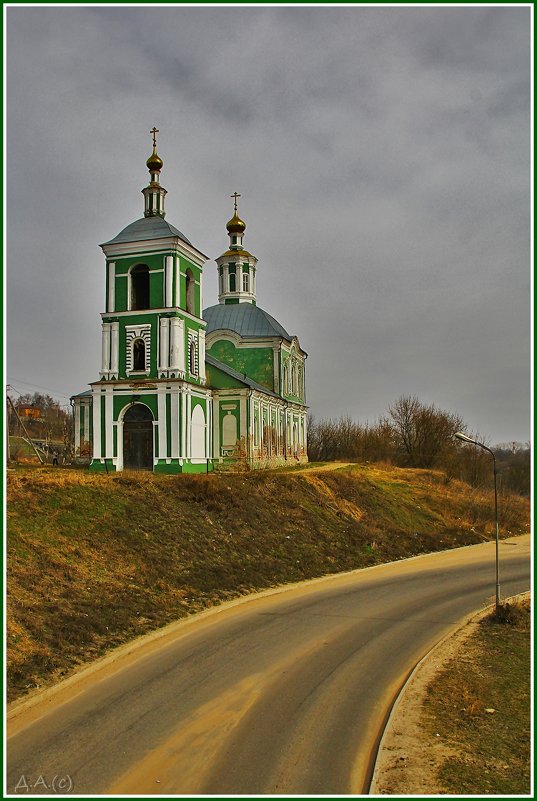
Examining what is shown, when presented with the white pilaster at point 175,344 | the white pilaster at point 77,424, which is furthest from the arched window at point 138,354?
the white pilaster at point 77,424

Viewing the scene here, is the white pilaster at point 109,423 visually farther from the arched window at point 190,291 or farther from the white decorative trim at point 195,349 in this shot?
the arched window at point 190,291

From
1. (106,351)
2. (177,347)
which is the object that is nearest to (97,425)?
(106,351)

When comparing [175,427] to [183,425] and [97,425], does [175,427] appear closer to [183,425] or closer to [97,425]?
[183,425]

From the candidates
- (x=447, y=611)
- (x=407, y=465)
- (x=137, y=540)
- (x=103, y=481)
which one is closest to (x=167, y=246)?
(x=103, y=481)

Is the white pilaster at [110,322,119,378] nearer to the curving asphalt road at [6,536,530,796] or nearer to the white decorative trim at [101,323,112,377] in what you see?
the white decorative trim at [101,323,112,377]

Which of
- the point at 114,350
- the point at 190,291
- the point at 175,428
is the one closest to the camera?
the point at 175,428

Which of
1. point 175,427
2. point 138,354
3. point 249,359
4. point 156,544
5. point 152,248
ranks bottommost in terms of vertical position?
point 156,544

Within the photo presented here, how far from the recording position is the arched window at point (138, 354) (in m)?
32.4

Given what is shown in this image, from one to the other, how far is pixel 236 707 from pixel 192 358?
2431 cm

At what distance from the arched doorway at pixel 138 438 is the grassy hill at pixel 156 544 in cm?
448

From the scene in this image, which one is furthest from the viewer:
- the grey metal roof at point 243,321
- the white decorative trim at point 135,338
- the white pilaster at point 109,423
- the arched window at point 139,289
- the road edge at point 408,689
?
the grey metal roof at point 243,321

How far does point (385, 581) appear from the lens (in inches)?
888

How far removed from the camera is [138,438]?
104 ft

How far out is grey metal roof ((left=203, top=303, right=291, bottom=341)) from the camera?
47.2 meters
